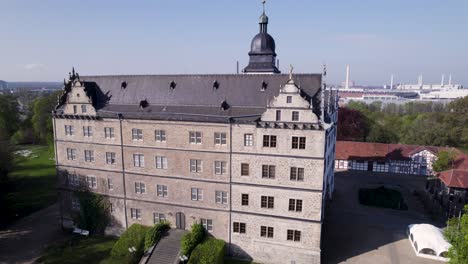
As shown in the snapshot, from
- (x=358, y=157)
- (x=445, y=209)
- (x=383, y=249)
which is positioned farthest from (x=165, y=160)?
(x=358, y=157)

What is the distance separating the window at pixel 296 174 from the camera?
28895 millimetres

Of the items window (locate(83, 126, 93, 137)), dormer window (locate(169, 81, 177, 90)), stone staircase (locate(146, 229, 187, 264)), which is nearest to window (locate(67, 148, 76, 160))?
window (locate(83, 126, 93, 137))

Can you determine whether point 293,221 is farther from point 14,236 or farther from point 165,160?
point 14,236

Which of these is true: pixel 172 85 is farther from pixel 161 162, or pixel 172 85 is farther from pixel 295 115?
pixel 295 115

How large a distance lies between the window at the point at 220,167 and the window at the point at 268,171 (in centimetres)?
415

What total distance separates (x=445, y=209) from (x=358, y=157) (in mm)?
21972

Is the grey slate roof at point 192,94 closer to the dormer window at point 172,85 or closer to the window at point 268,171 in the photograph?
the dormer window at point 172,85

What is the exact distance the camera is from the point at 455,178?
150 feet

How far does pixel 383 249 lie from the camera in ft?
108

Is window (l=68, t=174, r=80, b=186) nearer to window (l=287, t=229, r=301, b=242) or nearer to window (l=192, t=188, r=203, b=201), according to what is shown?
window (l=192, t=188, r=203, b=201)

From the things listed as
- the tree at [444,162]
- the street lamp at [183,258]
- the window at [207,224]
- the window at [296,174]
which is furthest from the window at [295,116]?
the tree at [444,162]

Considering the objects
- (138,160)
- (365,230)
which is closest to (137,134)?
(138,160)

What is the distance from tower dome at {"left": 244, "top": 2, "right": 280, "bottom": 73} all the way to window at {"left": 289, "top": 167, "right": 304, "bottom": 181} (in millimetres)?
16021

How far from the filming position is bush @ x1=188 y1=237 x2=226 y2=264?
93.2ft
